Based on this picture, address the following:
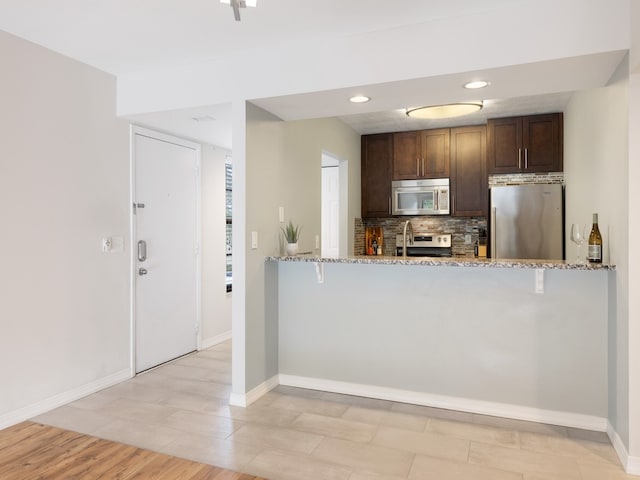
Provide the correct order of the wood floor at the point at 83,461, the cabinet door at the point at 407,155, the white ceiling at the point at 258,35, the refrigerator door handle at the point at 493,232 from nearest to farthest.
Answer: the wood floor at the point at 83,461 < the white ceiling at the point at 258,35 < the refrigerator door handle at the point at 493,232 < the cabinet door at the point at 407,155

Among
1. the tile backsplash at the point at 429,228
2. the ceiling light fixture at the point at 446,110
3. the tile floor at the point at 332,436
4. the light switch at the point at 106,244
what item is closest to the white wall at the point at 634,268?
the tile floor at the point at 332,436

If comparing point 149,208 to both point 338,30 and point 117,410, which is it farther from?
point 338,30

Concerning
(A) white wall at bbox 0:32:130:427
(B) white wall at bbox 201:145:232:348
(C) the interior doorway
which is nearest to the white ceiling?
(A) white wall at bbox 0:32:130:427

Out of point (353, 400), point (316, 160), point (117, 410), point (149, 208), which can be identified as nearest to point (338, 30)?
point (316, 160)

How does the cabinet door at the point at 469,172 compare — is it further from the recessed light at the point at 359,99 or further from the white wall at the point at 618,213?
the recessed light at the point at 359,99

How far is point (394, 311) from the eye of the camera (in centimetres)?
325

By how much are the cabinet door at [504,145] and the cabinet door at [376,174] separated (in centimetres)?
123

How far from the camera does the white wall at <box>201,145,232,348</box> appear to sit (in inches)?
185

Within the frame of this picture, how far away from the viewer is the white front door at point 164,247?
3869 millimetres

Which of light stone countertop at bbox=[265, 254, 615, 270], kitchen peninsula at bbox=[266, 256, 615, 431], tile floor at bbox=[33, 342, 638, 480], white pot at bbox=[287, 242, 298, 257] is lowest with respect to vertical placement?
tile floor at bbox=[33, 342, 638, 480]

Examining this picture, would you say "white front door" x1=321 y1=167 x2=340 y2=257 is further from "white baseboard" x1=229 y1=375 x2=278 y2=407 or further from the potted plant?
"white baseboard" x1=229 y1=375 x2=278 y2=407

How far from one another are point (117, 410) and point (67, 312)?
793mm

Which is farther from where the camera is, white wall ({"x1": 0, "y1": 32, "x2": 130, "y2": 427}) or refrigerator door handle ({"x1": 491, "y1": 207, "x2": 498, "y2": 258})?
refrigerator door handle ({"x1": 491, "y1": 207, "x2": 498, "y2": 258})

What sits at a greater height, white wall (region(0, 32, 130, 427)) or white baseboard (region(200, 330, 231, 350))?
white wall (region(0, 32, 130, 427))
